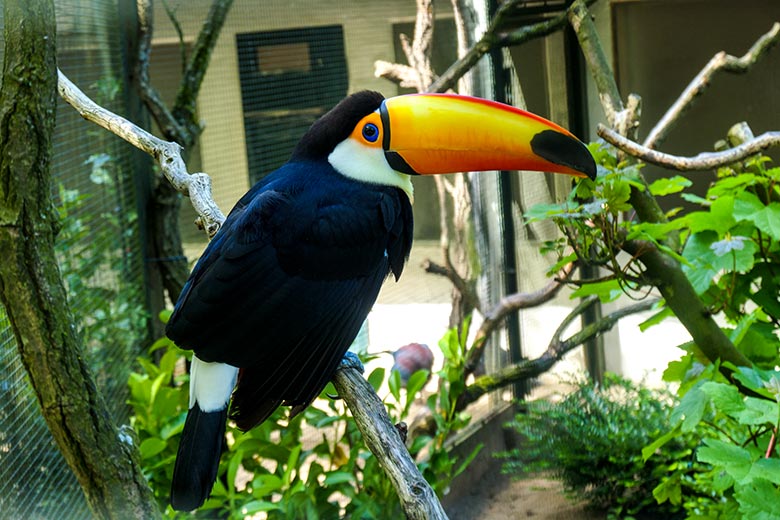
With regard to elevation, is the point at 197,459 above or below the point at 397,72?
below

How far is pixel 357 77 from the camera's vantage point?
9.25 ft

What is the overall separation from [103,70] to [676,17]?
1.86 m

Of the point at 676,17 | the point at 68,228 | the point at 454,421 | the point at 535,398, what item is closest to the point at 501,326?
the point at 535,398

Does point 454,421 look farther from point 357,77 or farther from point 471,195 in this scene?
point 357,77

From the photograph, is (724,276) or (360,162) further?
(724,276)

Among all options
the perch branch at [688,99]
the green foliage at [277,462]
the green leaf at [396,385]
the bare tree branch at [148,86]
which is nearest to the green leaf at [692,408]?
the perch branch at [688,99]

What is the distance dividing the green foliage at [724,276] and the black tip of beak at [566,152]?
12cm

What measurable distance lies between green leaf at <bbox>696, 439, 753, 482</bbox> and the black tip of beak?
18.9 inches

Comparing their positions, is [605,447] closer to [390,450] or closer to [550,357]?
[550,357]

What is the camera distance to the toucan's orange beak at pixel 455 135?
1.58 m

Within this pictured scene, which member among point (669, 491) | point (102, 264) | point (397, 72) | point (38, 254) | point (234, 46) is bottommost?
point (669, 491)

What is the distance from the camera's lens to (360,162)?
1.58 m

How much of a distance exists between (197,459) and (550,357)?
1810mm

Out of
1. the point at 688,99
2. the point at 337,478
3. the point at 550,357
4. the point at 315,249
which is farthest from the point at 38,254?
the point at 550,357
